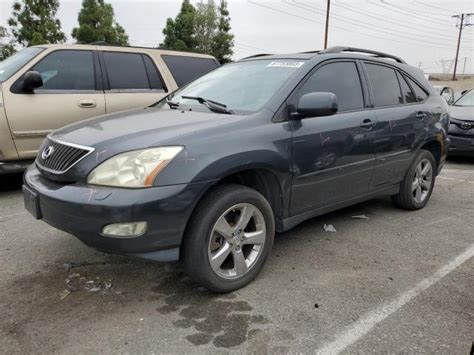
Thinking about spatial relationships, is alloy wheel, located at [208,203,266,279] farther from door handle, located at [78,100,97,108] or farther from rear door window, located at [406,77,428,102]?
door handle, located at [78,100,97,108]

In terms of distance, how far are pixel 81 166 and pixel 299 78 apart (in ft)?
5.97

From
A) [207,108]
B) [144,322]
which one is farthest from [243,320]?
[207,108]

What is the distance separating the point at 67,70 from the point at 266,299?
4.20m

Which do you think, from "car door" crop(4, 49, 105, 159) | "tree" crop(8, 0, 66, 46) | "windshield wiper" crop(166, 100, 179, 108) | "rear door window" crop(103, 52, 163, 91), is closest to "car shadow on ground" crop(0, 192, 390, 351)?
"windshield wiper" crop(166, 100, 179, 108)

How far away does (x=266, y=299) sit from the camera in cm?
296

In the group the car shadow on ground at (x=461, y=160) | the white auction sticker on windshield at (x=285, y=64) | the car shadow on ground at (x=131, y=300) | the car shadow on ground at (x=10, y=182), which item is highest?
the white auction sticker on windshield at (x=285, y=64)

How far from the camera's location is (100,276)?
326cm

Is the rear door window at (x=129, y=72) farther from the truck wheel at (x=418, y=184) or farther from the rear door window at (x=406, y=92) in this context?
the truck wheel at (x=418, y=184)

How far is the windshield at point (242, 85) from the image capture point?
343 cm

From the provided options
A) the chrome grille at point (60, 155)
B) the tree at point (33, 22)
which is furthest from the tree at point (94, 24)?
the chrome grille at point (60, 155)

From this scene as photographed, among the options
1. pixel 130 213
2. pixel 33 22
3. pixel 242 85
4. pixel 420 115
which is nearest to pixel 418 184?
pixel 420 115

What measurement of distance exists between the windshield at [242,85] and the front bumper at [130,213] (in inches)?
38.0

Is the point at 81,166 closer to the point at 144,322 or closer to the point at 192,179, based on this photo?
the point at 192,179

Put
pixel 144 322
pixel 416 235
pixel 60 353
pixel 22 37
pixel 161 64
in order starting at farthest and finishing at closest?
1. pixel 22 37
2. pixel 161 64
3. pixel 416 235
4. pixel 144 322
5. pixel 60 353
